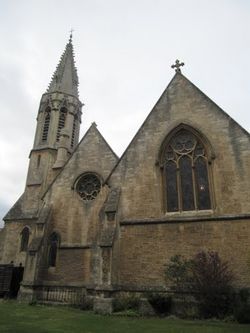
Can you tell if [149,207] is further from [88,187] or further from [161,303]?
[88,187]

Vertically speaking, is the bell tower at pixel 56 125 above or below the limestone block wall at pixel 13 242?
above

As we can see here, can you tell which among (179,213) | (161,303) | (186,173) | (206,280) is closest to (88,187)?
(186,173)

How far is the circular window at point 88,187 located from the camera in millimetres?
18375

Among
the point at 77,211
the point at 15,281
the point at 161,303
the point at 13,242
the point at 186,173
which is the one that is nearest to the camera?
the point at 161,303

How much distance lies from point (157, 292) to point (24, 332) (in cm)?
638

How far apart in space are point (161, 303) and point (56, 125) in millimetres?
19547

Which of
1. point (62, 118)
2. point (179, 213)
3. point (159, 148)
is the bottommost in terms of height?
point (179, 213)

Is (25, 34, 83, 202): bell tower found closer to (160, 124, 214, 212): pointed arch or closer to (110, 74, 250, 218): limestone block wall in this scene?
(110, 74, 250, 218): limestone block wall

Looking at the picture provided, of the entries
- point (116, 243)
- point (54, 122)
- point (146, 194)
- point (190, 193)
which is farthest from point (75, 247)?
point (54, 122)

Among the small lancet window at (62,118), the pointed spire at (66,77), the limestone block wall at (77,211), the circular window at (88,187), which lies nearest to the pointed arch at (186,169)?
the limestone block wall at (77,211)

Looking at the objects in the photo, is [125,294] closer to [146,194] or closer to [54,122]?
[146,194]

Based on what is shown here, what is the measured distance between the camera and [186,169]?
14.8 metres

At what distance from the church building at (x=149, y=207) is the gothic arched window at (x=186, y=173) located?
5 cm

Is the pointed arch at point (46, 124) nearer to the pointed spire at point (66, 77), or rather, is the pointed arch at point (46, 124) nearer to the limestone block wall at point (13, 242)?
the pointed spire at point (66, 77)
